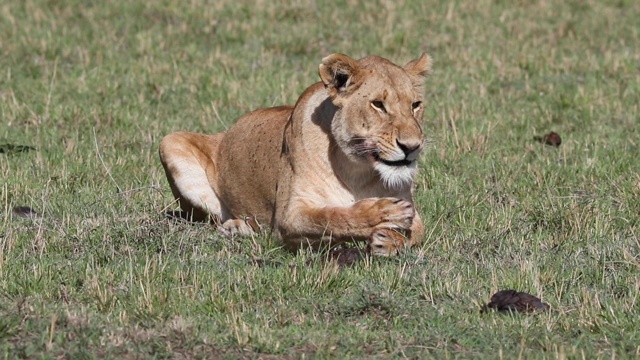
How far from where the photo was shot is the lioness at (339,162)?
5848 mm

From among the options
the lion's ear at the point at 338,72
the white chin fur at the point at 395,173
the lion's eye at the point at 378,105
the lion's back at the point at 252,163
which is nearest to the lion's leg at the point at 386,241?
the white chin fur at the point at 395,173

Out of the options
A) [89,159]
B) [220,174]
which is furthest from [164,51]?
[220,174]

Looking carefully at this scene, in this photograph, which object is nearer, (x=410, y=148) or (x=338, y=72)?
(x=410, y=148)

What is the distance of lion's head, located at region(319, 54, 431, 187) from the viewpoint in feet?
19.2

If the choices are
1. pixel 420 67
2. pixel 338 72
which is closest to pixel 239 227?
pixel 338 72

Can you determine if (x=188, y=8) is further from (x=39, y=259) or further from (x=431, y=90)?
(x=39, y=259)

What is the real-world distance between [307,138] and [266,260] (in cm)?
72

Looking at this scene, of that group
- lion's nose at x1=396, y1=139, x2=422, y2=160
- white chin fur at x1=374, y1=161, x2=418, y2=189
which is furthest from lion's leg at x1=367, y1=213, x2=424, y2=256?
lion's nose at x1=396, y1=139, x2=422, y2=160

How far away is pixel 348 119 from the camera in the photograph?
6113 millimetres

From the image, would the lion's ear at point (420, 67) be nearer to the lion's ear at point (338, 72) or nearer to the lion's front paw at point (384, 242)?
the lion's ear at point (338, 72)

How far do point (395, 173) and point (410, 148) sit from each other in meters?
0.16

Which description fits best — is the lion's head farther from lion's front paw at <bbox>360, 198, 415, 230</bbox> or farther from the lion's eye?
lion's front paw at <bbox>360, 198, 415, 230</bbox>

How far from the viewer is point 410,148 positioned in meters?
5.78

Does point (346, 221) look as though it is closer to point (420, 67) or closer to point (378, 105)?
point (378, 105)
